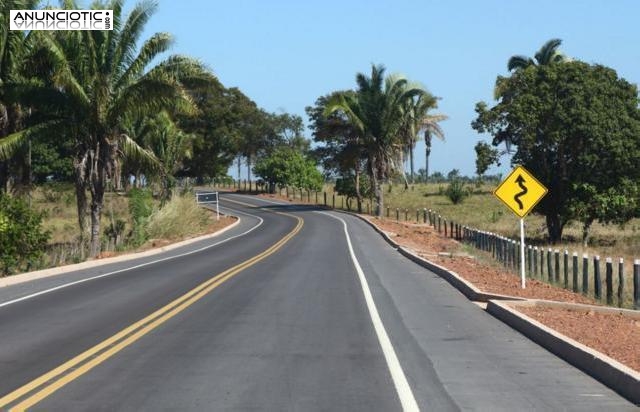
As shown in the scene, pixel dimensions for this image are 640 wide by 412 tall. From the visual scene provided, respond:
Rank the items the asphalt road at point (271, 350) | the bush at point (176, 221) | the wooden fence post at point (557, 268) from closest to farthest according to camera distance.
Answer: the asphalt road at point (271, 350)
the wooden fence post at point (557, 268)
the bush at point (176, 221)

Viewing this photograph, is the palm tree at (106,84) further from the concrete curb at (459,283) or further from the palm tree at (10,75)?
the concrete curb at (459,283)

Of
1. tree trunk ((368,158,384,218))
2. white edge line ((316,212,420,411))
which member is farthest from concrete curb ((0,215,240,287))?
tree trunk ((368,158,384,218))

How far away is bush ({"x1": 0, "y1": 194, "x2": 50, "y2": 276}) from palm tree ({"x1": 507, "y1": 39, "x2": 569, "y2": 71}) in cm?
4261

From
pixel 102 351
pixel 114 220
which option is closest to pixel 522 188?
pixel 102 351

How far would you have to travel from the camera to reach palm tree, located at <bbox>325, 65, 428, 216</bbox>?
213 feet

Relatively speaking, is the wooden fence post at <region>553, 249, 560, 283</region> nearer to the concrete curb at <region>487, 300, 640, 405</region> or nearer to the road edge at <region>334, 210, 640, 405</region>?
the road edge at <region>334, 210, 640, 405</region>

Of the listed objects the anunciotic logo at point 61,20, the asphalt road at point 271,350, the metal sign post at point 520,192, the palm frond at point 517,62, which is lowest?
the asphalt road at point 271,350

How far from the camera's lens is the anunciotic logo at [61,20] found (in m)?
31.3

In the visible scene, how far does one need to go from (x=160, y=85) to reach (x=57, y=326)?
2043 cm

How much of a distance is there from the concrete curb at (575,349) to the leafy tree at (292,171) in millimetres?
83133

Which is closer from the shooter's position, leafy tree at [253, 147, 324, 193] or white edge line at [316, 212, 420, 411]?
white edge line at [316, 212, 420, 411]

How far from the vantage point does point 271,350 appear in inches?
414

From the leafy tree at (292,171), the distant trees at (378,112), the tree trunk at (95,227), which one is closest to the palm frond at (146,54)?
the tree trunk at (95,227)

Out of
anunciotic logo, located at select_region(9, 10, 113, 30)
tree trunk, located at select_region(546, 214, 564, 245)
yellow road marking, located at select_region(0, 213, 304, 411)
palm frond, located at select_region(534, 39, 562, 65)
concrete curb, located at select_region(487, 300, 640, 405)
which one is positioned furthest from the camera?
palm frond, located at select_region(534, 39, 562, 65)
